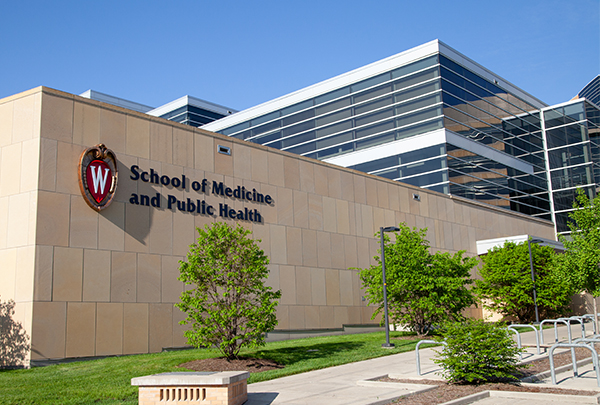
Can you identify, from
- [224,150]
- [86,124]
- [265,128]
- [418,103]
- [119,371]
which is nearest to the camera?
[119,371]

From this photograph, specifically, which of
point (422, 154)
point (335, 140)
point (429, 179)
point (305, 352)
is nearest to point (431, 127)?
point (422, 154)

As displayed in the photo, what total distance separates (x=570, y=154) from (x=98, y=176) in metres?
46.1

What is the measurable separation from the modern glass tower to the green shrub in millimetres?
27924

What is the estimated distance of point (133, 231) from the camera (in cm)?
2042

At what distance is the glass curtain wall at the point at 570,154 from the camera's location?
2008 inches

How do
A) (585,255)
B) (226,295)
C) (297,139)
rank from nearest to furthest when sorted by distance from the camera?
1. (226,295)
2. (585,255)
3. (297,139)

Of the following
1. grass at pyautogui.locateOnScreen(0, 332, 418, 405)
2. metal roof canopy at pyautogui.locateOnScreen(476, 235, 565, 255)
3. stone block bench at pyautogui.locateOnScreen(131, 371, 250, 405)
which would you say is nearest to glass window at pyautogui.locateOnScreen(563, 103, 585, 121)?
metal roof canopy at pyautogui.locateOnScreen(476, 235, 565, 255)

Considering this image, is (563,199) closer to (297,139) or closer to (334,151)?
(334,151)

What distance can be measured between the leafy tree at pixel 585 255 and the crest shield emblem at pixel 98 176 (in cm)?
2223

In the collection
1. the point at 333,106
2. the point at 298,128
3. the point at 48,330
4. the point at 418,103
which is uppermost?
the point at 333,106

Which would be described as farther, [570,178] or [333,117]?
[570,178]

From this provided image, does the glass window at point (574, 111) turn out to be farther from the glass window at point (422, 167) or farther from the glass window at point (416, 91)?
the glass window at point (422, 167)

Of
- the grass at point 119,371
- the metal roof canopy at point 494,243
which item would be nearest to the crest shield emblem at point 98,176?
the grass at point 119,371

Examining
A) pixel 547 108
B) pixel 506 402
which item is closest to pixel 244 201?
pixel 506 402
